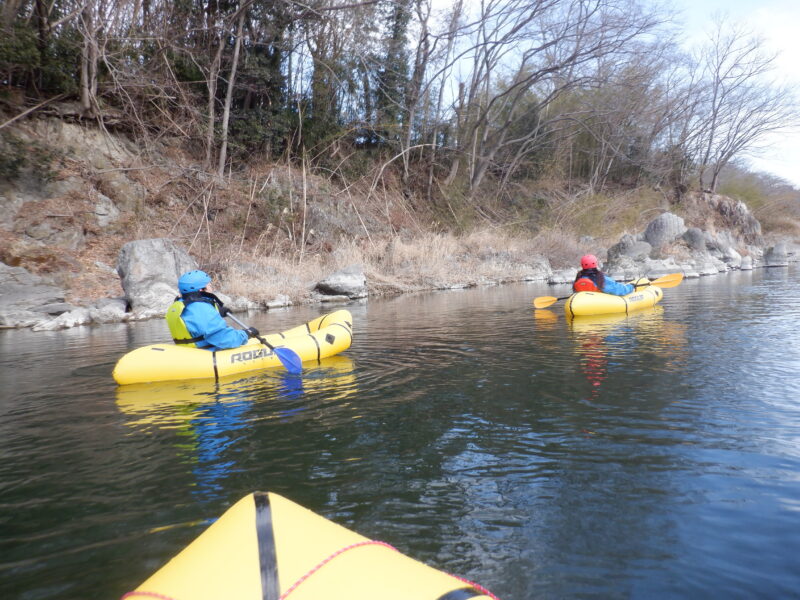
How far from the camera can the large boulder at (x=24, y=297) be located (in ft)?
36.3

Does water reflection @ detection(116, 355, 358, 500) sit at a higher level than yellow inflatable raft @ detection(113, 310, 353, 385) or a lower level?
lower

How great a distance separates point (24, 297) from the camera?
11445mm

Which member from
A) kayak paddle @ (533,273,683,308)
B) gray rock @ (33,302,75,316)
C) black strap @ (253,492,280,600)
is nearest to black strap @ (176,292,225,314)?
black strap @ (253,492,280,600)

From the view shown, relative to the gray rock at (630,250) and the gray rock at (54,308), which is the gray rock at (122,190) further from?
the gray rock at (630,250)

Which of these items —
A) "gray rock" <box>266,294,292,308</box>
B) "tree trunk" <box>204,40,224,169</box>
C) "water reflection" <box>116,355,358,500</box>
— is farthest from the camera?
"tree trunk" <box>204,40,224,169</box>

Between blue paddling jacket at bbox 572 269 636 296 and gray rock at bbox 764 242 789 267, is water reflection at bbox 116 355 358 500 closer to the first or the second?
blue paddling jacket at bbox 572 269 636 296

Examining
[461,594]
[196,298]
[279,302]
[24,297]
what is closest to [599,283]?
[196,298]

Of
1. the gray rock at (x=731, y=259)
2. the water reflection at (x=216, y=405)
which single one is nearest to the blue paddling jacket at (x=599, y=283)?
the water reflection at (x=216, y=405)

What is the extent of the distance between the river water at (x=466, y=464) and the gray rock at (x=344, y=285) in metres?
8.19

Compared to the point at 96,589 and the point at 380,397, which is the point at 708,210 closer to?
the point at 380,397

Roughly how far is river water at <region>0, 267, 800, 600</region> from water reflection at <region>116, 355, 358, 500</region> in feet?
0.09

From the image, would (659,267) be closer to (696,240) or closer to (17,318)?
(696,240)

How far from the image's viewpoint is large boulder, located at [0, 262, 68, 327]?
36.3 ft

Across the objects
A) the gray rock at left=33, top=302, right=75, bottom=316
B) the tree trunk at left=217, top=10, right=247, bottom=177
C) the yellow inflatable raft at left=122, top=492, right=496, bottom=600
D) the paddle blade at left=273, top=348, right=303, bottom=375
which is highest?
the tree trunk at left=217, top=10, right=247, bottom=177
